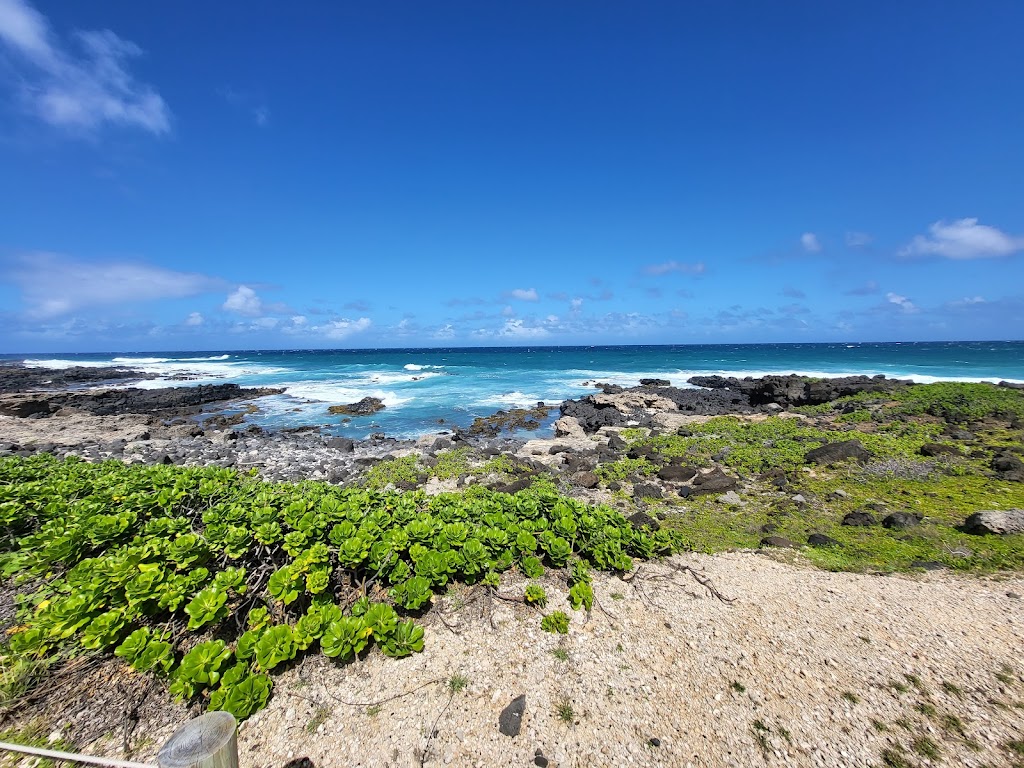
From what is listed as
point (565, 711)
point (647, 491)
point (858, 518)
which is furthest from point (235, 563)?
point (858, 518)

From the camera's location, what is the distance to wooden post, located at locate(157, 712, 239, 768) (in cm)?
185

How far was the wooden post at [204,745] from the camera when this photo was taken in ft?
6.06

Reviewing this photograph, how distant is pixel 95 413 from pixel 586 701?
3251cm

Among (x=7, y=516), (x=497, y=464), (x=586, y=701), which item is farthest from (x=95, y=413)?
(x=586, y=701)

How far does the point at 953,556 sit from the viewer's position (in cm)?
636

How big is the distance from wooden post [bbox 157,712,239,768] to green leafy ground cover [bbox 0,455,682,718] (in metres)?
1.30

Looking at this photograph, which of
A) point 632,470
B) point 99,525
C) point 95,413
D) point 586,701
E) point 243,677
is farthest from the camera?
point 95,413

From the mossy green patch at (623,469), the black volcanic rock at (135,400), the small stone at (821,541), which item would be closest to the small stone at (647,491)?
the mossy green patch at (623,469)

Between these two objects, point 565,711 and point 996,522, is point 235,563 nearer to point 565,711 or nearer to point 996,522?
point 565,711

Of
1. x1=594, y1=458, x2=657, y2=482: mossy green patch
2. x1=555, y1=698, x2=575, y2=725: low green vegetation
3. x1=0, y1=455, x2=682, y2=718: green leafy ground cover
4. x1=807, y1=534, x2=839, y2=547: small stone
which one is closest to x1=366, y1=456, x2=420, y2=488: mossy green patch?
x1=594, y1=458, x2=657, y2=482: mossy green patch

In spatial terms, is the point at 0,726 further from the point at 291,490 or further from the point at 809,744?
the point at 809,744

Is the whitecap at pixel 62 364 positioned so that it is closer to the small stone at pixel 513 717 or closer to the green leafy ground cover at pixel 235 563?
the green leafy ground cover at pixel 235 563

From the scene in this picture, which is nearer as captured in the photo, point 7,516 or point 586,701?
point 586,701

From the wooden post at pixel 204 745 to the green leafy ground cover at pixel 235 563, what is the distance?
130 cm
